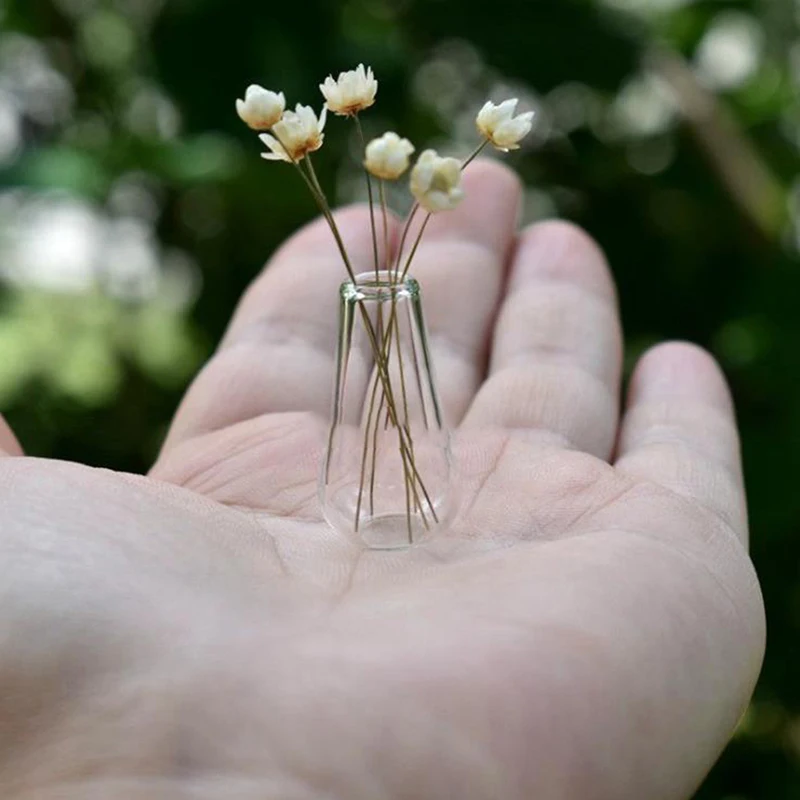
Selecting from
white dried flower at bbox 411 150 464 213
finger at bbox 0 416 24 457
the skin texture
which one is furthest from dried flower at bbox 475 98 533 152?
finger at bbox 0 416 24 457

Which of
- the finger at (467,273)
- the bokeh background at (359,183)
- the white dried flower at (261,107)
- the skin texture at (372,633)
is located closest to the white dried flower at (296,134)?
the white dried flower at (261,107)

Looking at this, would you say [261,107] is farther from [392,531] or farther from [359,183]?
[359,183]

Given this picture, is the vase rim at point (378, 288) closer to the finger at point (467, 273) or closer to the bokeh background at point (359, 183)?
the finger at point (467, 273)

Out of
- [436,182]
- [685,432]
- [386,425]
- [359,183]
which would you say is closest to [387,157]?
[436,182]

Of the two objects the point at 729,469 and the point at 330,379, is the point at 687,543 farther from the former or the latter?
the point at 330,379

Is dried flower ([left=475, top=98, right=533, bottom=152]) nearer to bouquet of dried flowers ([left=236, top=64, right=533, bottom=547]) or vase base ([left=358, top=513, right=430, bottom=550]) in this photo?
bouquet of dried flowers ([left=236, top=64, right=533, bottom=547])

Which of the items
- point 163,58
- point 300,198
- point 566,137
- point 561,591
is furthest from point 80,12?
point 561,591
